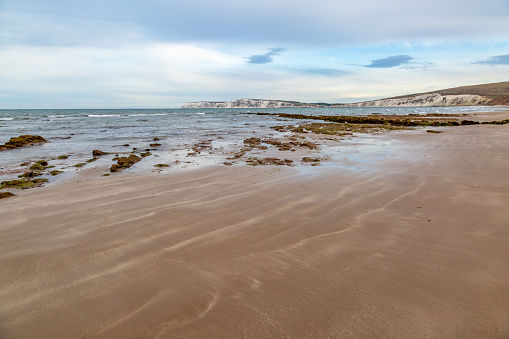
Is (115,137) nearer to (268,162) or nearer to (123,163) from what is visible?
(123,163)

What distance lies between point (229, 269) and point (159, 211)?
2.08 metres

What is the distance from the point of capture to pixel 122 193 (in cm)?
550

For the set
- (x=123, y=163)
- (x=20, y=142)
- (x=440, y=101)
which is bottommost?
(x=123, y=163)

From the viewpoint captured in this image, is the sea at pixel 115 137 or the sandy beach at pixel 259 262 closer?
the sandy beach at pixel 259 262

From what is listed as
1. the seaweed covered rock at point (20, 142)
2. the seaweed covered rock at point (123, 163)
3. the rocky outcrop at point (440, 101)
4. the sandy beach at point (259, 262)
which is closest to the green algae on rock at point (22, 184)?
the sandy beach at point (259, 262)

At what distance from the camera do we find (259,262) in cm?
292

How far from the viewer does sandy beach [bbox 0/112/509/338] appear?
2100mm

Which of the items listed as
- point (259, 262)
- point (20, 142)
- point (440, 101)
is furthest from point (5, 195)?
point (440, 101)

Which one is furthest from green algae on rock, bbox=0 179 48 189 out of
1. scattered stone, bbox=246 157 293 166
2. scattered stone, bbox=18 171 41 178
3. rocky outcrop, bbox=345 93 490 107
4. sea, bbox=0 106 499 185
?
rocky outcrop, bbox=345 93 490 107

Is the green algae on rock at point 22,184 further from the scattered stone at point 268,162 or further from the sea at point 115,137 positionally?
the scattered stone at point 268,162

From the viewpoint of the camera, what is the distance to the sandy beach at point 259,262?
82.7 inches

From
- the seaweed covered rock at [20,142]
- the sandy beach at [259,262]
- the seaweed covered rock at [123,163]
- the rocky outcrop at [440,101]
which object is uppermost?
the rocky outcrop at [440,101]

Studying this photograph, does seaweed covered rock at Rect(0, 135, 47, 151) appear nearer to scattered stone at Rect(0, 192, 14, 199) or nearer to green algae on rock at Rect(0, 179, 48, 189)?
green algae on rock at Rect(0, 179, 48, 189)

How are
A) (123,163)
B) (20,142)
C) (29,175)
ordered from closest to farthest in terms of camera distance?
1. (29,175)
2. (123,163)
3. (20,142)
